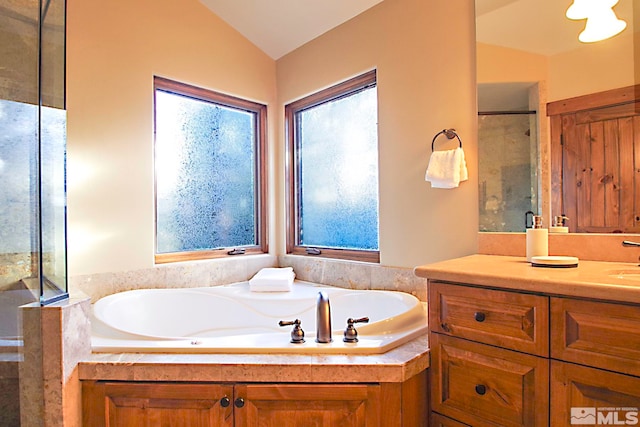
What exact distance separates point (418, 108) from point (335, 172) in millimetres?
834

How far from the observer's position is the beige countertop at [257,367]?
1299 mm

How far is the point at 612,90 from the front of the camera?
1522 mm

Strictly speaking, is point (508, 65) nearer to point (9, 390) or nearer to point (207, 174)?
point (207, 174)

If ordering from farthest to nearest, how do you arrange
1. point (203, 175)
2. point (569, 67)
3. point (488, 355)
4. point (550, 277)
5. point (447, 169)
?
point (203, 175)
point (447, 169)
point (569, 67)
point (488, 355)
point (550, 277)

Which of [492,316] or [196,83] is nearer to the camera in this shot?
[492,316]

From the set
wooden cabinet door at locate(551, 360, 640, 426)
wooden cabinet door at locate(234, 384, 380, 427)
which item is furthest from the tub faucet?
wooden cabinet door at locate(551, 360, 640, 426)

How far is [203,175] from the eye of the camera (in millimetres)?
2693

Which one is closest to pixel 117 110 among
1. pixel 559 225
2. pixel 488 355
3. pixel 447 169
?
pixel 447 169

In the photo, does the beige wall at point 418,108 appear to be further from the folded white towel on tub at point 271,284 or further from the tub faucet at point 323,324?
the tub faucet at point 323,324

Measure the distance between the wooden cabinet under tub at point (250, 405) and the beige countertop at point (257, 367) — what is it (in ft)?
0.09

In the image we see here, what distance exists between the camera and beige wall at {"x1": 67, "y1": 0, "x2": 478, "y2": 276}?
1989mm

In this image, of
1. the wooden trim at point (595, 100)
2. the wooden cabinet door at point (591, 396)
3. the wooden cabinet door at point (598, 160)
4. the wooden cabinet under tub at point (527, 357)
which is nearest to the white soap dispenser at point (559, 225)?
the wooden cabinet door at point (598, 160)

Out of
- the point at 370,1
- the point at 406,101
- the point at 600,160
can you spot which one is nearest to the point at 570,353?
the point at 600,160

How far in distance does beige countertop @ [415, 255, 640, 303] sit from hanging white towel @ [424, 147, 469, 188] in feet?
1.52
